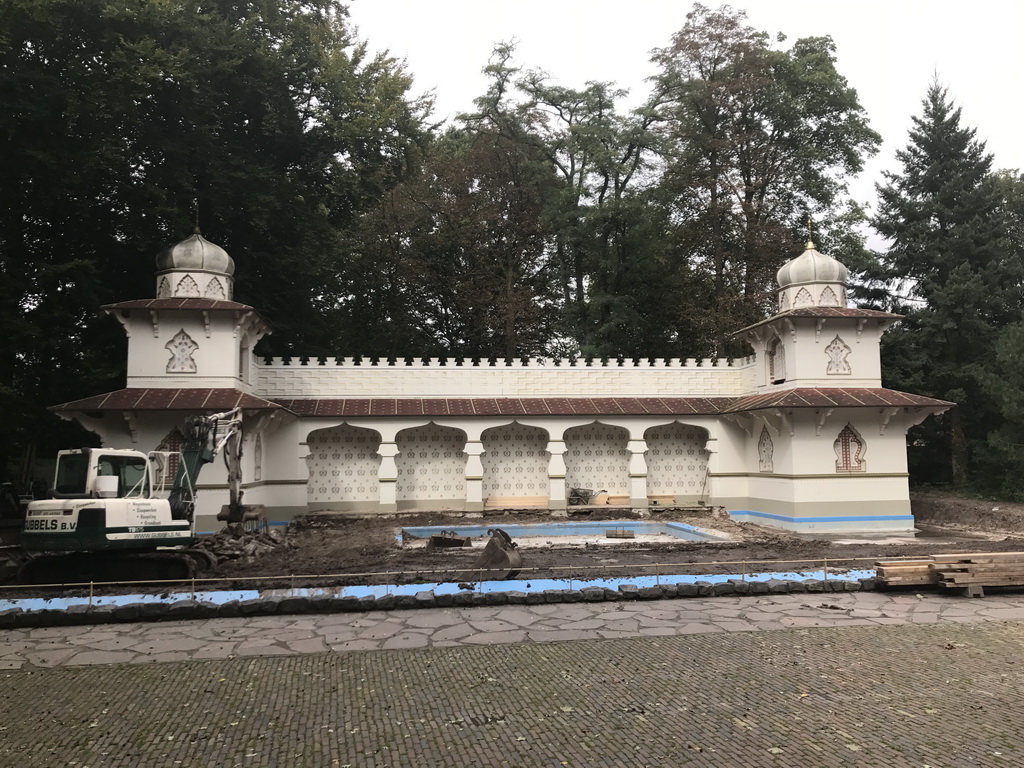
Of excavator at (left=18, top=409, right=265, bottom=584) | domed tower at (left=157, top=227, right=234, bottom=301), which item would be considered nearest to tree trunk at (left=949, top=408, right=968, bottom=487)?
domed tower at (left=157, top=227, right=234, bottom=301)

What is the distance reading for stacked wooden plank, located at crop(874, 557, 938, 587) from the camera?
9.83 m

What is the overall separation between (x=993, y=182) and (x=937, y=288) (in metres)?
4.49

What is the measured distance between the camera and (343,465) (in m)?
20.4

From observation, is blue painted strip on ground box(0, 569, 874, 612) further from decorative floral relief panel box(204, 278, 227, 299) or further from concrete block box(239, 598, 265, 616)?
decorative floral relief panel box(204, 278, 227, 299)

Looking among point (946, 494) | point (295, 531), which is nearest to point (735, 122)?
point (946, 494)

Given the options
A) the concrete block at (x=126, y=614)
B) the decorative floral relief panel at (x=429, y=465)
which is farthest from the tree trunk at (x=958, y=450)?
the concrete block at (x=126, y=614)

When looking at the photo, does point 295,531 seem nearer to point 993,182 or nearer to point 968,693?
point 968,693

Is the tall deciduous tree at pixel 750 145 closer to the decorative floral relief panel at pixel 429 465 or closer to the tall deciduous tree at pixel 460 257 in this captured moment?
the tall deciduous tree at pixel 460 257

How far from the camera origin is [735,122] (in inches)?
1086

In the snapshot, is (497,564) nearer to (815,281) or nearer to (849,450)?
(849,450)

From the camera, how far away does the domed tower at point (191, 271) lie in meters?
17.4

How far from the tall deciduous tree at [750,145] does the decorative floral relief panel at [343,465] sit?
1285 centimetres

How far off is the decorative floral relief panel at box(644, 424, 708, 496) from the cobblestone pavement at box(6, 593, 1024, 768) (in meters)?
12.6

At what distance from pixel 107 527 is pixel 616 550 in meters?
8.99
